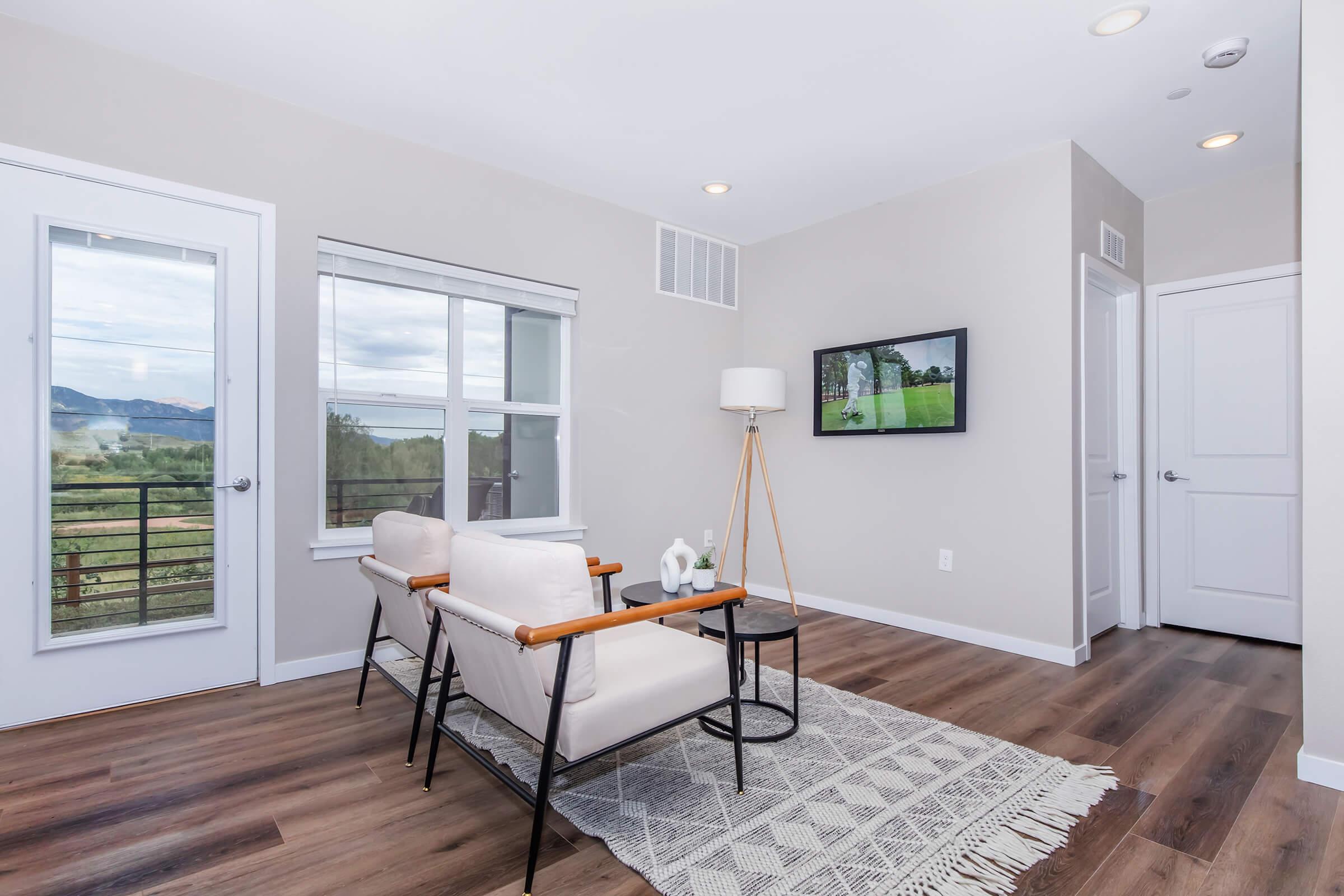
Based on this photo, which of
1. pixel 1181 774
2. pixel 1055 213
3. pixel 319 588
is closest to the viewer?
pixel 1181 774

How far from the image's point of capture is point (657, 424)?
4.48 meters

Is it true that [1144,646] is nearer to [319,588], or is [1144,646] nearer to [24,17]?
[319,588]

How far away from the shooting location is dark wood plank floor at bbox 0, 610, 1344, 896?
165 centimetres

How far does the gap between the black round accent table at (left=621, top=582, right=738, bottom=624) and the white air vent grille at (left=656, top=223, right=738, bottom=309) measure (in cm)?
240

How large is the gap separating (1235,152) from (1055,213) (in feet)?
3.59

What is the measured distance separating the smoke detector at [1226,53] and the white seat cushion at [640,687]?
3014 mm

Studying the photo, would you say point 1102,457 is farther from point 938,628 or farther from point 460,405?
point 460,405

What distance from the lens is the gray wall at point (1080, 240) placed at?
11.0ft

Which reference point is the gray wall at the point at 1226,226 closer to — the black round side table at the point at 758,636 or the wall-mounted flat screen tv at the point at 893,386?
the wall-mounted flat screen tv at the point at 893,386

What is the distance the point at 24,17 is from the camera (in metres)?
2.44

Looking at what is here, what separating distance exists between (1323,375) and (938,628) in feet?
7.40

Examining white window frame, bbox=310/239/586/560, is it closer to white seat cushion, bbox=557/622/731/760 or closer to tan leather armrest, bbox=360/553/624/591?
tan leather armrest, bbox=360/553/624/591

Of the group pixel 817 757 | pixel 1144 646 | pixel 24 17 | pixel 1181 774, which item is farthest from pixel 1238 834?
pixel 24 17

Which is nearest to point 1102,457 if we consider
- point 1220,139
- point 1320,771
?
point 1220,139
